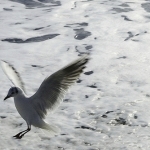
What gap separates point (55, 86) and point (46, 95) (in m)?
0.11

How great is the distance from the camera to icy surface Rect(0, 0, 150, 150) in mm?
4305

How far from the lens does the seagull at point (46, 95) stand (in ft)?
12.7

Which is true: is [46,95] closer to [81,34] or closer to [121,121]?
[121,121]

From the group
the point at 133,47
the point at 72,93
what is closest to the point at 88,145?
the point at 72,93

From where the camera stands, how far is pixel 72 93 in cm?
548

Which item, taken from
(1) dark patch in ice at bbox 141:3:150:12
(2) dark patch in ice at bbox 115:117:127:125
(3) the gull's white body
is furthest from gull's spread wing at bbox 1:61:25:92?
(1) dark patch in ice at bbox 141:3:150:12

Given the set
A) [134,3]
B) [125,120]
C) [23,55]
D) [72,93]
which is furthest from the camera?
[134,3]

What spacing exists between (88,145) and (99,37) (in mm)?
4115

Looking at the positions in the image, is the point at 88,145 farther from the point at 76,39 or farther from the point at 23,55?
the point at 76,39

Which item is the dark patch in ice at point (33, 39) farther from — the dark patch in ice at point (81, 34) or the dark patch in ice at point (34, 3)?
the dark patch in ice at point (34, 3)

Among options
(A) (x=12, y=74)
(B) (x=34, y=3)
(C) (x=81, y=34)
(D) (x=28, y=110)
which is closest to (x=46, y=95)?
(D) (x=28, y=110)

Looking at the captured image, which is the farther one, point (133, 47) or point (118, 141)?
point (133, 47)

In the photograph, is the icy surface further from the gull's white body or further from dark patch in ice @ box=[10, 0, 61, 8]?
the gull's white body

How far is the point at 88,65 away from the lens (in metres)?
6.55
